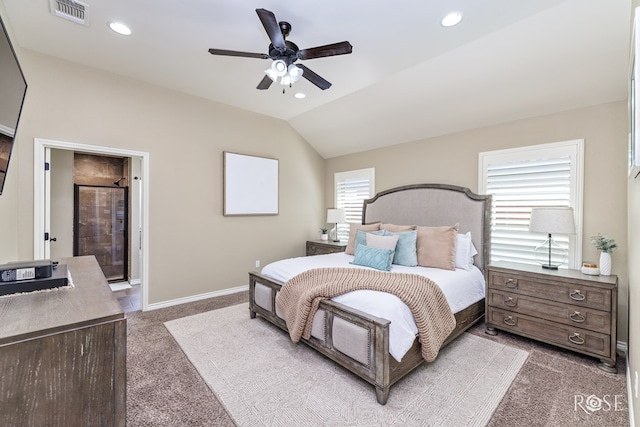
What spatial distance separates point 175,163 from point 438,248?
11.9ft

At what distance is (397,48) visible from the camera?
2.83 meters

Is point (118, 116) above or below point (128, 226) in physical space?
above

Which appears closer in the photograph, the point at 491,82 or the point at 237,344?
the point at 237,344

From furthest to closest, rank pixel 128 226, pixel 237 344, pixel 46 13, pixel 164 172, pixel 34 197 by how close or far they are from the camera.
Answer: pixel 128 226 → pixel 164 172 → pixel 34 197 → pixel 237 344 → pixel 46 13

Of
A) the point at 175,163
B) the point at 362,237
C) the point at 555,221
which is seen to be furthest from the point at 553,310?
the point at 175,163

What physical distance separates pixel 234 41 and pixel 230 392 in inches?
121

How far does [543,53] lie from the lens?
2611 millimetres

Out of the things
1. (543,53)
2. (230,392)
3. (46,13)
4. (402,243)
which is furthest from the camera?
(402,243)

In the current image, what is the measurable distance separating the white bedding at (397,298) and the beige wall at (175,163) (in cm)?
148

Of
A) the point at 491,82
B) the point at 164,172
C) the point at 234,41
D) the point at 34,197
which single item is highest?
the point at 234,41

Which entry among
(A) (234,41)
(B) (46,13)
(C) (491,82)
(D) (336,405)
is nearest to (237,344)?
(D) (336,405)

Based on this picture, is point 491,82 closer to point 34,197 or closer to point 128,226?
point 34,197

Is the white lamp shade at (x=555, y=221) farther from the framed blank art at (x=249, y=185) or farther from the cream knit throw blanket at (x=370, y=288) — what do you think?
the framed blank art at (x=249, y=185)

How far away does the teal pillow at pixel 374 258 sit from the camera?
3199 mm
